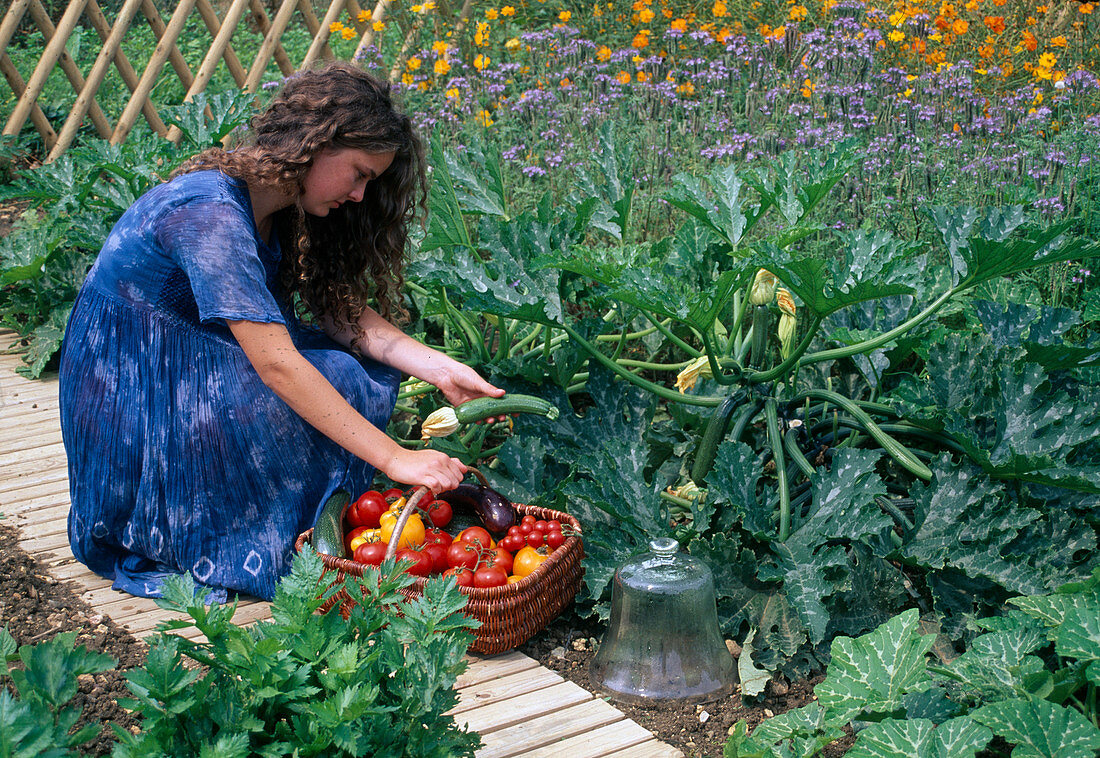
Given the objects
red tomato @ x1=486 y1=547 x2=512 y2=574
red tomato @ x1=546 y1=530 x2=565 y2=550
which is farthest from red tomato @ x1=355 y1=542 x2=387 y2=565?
red tomato @ x1=546 y1=530 x2=565 y2=550

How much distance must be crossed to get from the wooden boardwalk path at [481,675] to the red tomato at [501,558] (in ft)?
0.63

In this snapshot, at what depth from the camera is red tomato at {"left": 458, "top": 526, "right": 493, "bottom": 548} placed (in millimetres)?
2471

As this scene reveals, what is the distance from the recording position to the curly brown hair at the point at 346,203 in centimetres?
245

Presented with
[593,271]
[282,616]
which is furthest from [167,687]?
[593,271]

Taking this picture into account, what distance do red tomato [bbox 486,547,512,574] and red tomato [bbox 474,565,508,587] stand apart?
7 cm

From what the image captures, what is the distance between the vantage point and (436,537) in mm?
2527

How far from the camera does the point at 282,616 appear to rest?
173cm

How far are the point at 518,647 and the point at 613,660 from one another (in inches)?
10.7

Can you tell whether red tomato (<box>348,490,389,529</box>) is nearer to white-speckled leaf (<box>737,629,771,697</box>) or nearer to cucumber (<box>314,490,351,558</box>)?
cucumber (<box>314,490,351,558</box>)

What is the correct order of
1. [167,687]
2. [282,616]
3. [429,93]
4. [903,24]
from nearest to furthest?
[167,687] → [282,616] → [903,24] → [429,93]

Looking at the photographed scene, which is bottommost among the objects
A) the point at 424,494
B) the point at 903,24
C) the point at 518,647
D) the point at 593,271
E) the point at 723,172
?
the point at 518,647

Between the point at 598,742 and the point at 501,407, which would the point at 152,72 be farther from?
the point at 598,742

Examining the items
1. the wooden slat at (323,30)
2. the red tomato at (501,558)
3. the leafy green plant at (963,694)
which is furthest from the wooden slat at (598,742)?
the wooden slat at (323,30)

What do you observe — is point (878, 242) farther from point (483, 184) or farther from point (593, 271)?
point (483, 184)
